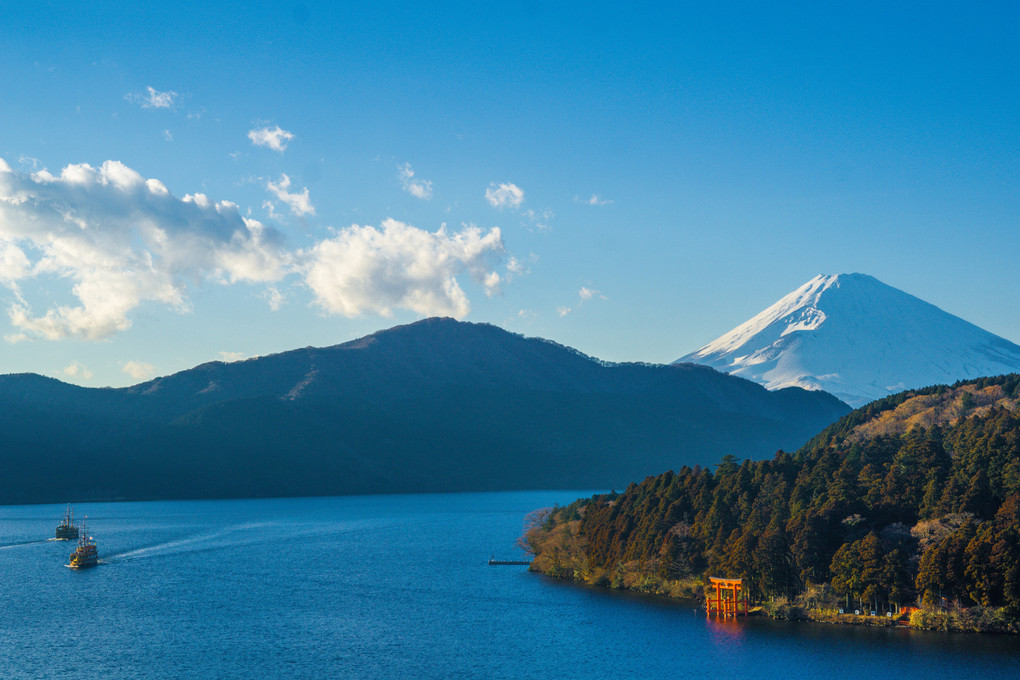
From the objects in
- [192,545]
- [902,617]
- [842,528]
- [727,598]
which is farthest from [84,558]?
[902,617]

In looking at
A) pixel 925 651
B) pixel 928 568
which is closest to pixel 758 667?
pixel 925 651

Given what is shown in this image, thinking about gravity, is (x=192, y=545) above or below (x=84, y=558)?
above

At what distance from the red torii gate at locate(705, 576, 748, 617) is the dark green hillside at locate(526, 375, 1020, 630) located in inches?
56.4

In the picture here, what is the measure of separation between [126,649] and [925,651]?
170 feet

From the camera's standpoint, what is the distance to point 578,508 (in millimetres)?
106562

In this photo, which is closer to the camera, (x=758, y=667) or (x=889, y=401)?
(x=758, y=667)

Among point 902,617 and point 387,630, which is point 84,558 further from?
point 902,617

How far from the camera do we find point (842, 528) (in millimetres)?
71938

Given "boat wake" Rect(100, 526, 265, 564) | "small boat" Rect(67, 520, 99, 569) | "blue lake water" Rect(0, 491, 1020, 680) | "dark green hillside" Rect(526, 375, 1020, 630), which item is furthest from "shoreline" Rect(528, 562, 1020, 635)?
"boat wake" Rect(100, 526, 265, 564)

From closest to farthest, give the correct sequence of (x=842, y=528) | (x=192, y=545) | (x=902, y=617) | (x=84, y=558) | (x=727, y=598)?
(x=902, y=617)
(x=727, y=598)
(x=842, y=528)
(x=84, y=558)
(x=192, y=545)

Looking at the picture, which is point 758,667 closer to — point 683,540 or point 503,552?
point 683,540

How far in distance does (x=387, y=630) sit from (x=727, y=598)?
86.5 ft

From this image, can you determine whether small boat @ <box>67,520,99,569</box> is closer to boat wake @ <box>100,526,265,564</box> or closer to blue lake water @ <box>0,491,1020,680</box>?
blue lake water @ <box>0,491,1020,680</box>

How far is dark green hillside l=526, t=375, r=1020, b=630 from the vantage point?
206ft
